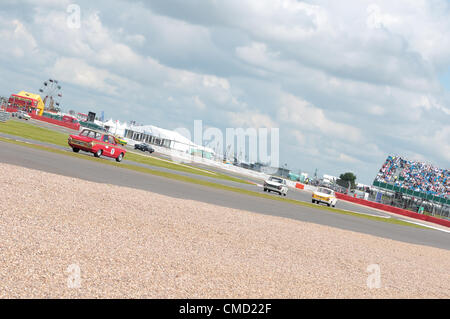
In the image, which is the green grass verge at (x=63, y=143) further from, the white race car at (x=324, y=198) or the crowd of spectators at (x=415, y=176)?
the crowd of spectators at (x=415, y=176)

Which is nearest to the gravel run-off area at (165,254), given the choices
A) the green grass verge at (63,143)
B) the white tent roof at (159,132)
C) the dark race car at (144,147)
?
the green grass verge at (63,143)

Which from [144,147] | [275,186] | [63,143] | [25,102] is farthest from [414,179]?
[25,102]

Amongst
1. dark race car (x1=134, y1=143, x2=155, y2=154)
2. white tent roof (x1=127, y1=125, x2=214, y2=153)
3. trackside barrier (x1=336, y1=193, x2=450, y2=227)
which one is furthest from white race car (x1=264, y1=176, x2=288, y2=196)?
white tent roof (x1=127, y1=125, x2=214, y2=153)

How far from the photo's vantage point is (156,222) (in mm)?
11625

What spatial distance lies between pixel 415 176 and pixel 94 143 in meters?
61.0

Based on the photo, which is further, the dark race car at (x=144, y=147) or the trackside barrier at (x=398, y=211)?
the dark race car at (x=144, y=147)

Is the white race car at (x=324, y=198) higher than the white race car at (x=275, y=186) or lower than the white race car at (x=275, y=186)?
lower

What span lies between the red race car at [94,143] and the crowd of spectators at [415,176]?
178 ft

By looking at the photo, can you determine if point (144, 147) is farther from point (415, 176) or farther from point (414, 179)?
point (415, 176)

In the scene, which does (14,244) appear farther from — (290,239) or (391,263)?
(391,263)

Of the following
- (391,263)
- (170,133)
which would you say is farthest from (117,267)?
(170,133)

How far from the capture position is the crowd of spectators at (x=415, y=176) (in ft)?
242

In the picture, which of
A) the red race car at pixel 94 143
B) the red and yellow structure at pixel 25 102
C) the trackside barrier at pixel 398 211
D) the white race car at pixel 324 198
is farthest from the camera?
the red and yellow structure at pixel 25 102

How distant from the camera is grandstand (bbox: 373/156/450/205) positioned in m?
70.6
